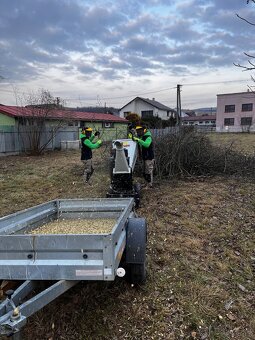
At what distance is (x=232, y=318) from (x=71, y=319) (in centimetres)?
165

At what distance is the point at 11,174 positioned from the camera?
40.2 ft

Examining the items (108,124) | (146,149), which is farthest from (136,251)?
(108,124)

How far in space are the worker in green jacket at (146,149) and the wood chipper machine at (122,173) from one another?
66 cm

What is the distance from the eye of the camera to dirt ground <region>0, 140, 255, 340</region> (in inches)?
122

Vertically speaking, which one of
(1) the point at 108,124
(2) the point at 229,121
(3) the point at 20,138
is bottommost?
(3) the point at 20,138

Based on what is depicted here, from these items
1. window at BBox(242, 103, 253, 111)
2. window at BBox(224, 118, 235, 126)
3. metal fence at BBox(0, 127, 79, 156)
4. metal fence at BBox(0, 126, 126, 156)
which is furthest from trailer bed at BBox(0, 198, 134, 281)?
window at BBox(224, 118, 235, 126)

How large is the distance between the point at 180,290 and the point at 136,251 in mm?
803

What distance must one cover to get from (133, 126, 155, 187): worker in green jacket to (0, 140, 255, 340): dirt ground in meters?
1.34

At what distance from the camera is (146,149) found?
7.88 meters

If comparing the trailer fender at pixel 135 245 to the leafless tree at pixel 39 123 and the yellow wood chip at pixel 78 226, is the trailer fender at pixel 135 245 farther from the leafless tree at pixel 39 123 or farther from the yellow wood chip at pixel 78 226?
the leafless tree at pixel 39 123

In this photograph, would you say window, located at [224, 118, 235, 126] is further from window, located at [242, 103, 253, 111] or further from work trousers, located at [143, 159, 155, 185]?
work trousers, located at [143, 159, 155, 185]

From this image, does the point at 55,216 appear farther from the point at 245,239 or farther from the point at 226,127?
the point at 226,127

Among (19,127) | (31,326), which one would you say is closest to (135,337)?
(31,326)

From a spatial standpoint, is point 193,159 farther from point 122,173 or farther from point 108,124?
point 108,124
